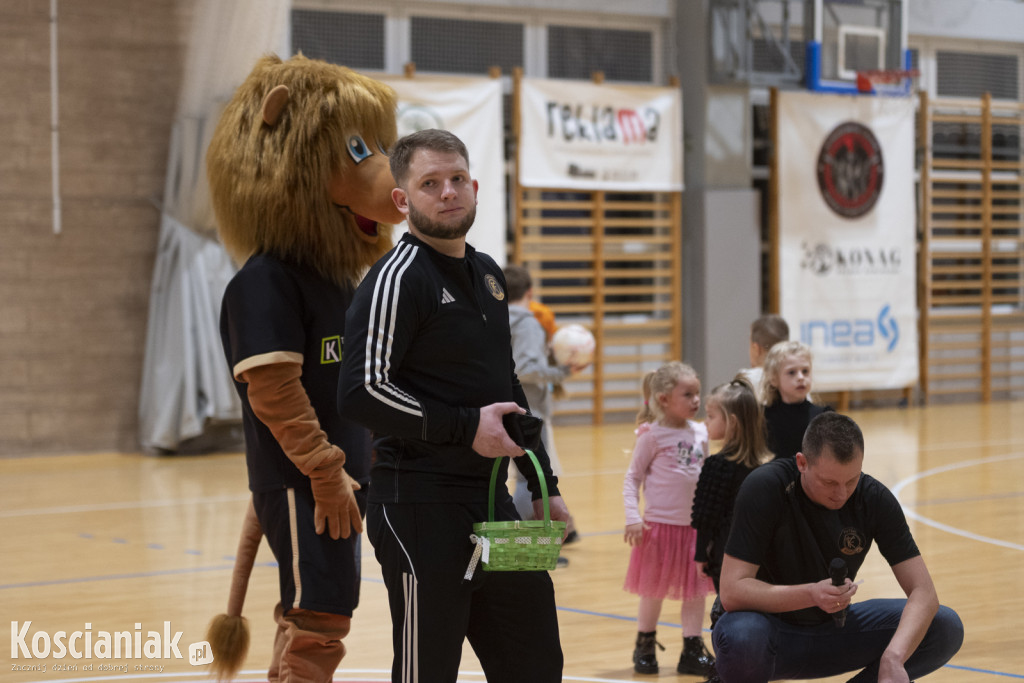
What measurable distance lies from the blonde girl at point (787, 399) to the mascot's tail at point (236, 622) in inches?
77.3

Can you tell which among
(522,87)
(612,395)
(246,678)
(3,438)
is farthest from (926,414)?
(246,678)

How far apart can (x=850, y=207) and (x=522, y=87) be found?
4119mm

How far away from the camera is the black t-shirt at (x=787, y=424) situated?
4543 mm

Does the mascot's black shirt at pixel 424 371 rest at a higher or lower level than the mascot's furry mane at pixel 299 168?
lower

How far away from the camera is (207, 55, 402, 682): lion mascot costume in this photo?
10.3 ft

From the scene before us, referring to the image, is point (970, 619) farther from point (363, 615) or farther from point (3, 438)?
point (3, 438)

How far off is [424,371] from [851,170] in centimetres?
1209

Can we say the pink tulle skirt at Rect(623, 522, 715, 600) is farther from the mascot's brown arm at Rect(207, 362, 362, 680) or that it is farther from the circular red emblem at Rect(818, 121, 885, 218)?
the circular red emblem at Rect(818, 121, 885, 218)

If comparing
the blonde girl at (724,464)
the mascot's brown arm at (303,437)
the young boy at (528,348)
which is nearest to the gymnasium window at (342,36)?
the young boy at (528,348)

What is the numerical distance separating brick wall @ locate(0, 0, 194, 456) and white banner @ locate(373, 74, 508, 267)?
2203 mm

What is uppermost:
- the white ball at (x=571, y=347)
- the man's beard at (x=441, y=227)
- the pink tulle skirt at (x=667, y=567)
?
the man's beard at (x=441, y=227)

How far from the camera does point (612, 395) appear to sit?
13305 millimetres

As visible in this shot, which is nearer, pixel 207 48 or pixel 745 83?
pixel 207 48

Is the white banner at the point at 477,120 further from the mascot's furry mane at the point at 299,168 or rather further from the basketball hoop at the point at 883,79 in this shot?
the mascot's furry mane at the point at 299,168
